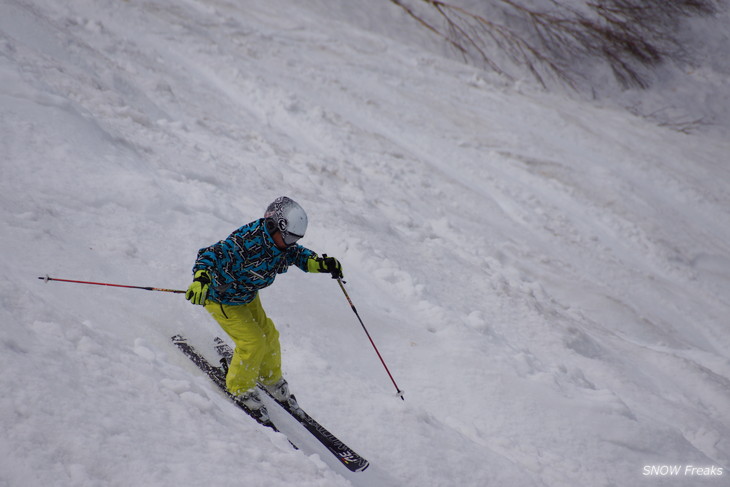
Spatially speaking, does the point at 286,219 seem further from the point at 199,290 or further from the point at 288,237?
the point at 199,290

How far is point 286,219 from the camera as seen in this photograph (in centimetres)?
389

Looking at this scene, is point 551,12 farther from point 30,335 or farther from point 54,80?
point 30,335

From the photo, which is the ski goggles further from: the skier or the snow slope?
the snow slope

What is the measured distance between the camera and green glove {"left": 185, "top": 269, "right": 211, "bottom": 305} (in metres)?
3.62

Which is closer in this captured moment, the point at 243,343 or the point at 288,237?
the point at 288,237

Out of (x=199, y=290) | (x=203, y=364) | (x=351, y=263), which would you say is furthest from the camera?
(x=351, y=263)

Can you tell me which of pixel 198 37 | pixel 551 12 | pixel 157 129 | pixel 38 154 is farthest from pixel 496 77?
pixel 38 154

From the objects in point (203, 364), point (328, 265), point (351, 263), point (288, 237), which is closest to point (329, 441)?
point (203, 364)

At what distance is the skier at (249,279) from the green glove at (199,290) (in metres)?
0.15

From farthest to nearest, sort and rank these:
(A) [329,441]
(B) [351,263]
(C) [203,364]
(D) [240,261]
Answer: (B) [351,263] < (C) [203,364] < (D) [240,261] < (A) [329,441]

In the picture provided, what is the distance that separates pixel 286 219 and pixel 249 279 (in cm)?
61

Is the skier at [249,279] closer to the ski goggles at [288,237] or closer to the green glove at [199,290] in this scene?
the ski goggles at [288,237]

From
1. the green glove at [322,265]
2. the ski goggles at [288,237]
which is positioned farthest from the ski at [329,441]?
the ski goggles at [288,237]

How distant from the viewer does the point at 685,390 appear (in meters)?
6.91
